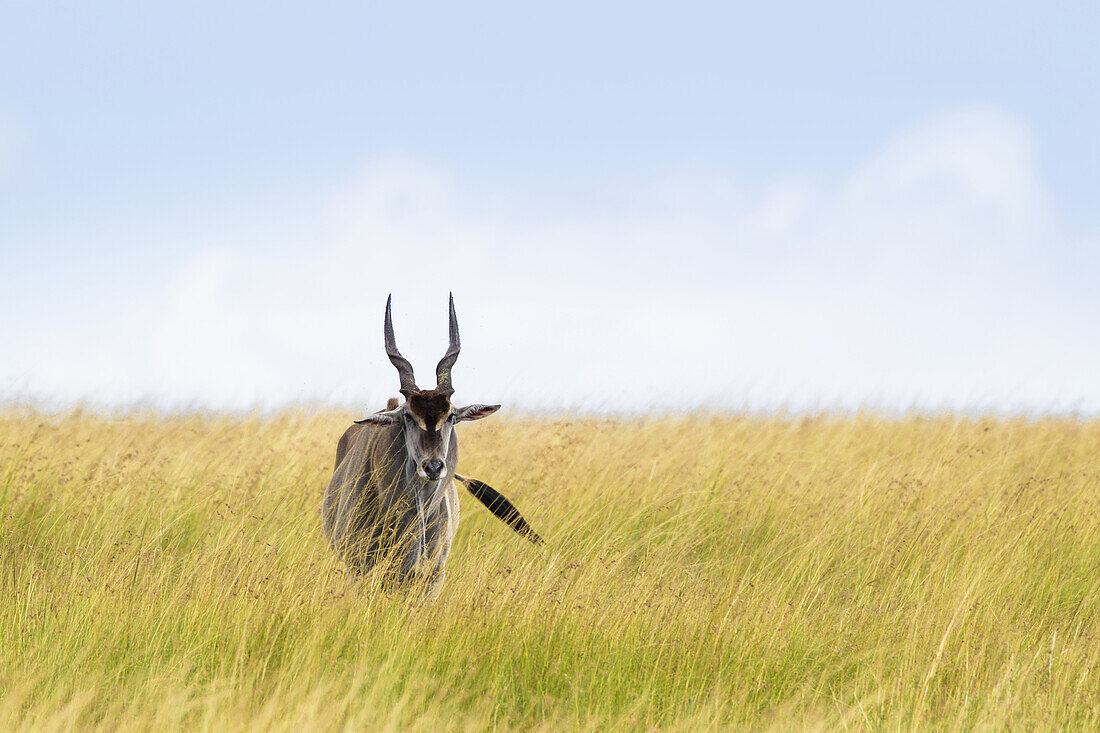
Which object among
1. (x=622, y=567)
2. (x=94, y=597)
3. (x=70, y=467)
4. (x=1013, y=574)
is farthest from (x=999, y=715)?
(x=70, y=467)

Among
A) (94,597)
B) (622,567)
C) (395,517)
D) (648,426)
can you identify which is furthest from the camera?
(648,426)

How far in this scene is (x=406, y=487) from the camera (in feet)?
21.8

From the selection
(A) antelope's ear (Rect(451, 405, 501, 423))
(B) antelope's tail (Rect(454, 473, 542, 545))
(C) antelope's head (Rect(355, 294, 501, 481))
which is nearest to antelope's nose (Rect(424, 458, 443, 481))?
(C) antelope's head (Rect(355, 294, 501, 481))

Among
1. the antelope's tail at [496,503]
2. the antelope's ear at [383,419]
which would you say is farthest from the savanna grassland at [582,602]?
the antelope's ear at [383,419]

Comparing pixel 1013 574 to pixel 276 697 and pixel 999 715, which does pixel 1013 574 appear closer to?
pixel 999 715

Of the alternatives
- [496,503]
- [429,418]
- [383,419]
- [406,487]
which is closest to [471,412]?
[429,418]

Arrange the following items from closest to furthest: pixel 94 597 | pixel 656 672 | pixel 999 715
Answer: pixel 999 715
pixel 656 672
pixel 94 597

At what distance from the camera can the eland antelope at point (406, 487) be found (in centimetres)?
616

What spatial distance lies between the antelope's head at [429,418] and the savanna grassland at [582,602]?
78 cm

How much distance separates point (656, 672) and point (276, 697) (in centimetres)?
192

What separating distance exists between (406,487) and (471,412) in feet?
2.40

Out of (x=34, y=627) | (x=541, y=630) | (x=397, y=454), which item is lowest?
(x=34, y=627)

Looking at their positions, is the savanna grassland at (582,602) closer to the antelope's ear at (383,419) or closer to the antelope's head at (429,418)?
the antelope's head at (429,418)

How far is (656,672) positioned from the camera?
5.08 meters
